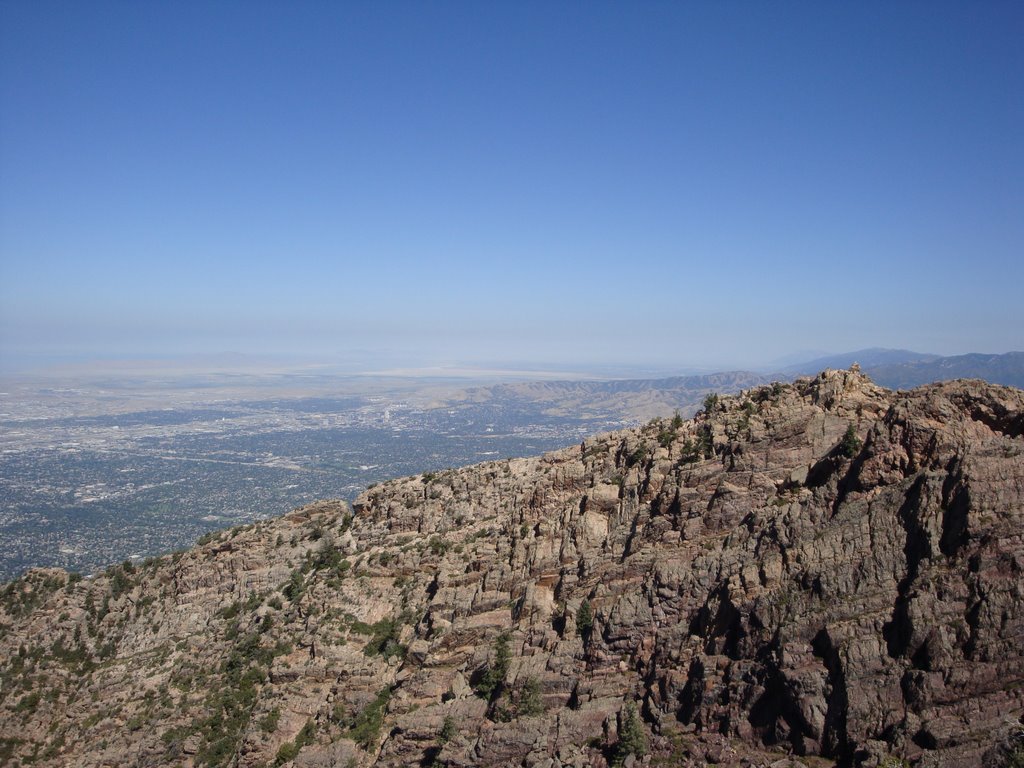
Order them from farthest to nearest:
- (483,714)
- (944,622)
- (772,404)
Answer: (772,404)
(483,714)
(944,622)

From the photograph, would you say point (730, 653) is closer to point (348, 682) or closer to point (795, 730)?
point (795, 730)

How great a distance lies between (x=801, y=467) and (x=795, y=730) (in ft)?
44.9

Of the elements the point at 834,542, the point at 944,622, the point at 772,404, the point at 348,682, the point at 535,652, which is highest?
the point at 772,404

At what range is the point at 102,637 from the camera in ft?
172

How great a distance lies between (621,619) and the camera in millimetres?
33250

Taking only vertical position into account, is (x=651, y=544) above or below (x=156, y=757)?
above

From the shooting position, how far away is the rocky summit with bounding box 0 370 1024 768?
2652 centimetres

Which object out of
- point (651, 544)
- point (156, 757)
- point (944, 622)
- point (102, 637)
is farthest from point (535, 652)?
point (102, 637)

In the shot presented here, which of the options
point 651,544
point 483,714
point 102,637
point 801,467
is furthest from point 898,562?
point 102,637

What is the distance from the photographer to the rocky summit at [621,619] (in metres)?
26.5

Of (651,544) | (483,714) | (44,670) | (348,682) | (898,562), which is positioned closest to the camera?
(898,562)

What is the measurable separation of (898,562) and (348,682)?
30.8 metres

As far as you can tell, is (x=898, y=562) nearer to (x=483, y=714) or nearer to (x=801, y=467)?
(x=801, y=467)

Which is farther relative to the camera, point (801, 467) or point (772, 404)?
point (772, 404)
